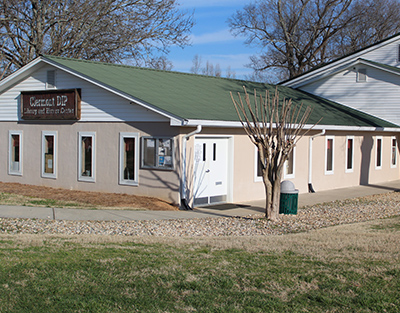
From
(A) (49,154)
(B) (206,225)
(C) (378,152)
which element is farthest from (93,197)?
(C) (378,152)

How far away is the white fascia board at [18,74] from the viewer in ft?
58.6

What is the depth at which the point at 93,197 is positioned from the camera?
52.0 feet

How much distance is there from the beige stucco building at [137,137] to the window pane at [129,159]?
0.03 metres

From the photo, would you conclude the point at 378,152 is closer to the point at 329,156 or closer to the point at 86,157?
the point at 329,156

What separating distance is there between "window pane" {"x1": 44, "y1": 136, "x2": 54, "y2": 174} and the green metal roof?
284 cm

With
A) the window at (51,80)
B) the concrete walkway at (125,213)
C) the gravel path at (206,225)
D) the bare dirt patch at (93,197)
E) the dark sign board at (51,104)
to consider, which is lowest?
the gravel path at (206,225)

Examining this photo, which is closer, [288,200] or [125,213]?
[125,213]

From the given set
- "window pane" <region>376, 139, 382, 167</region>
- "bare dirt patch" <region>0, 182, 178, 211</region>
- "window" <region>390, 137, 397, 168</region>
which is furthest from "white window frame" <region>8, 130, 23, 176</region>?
"window" <region>390, 137, 397, 168</region>

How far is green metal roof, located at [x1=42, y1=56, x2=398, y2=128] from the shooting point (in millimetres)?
15602

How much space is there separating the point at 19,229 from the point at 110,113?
248 inches

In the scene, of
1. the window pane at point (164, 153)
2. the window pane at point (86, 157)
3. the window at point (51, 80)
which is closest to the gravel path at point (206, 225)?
the window pane at point (164, 153)

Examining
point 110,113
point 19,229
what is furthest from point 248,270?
point 110,113

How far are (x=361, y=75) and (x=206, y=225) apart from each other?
16.4 meters

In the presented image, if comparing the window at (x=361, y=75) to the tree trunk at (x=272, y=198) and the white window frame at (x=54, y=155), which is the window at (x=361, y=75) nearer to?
the tree trunk at (x=272, y=198)
